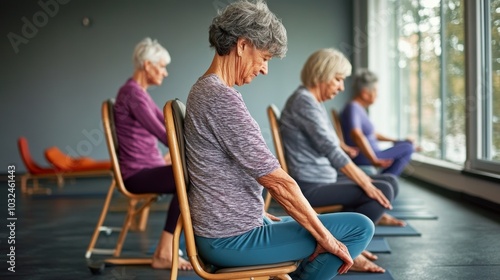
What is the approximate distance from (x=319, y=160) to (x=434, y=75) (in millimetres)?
4292

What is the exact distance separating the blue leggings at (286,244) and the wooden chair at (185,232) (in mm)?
24

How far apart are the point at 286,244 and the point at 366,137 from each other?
3.73m

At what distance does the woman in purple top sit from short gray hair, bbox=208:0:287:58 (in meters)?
3.19

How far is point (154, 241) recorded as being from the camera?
15.0 ft

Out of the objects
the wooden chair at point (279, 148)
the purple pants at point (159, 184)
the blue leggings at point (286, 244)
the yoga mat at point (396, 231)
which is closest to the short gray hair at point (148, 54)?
the purple pants at point (159, 184)

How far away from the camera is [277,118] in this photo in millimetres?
3750

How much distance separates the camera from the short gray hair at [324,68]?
12.3 feet

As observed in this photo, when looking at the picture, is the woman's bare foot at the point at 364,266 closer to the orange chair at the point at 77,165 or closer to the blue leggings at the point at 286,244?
the blue leggings at the point at 286,244

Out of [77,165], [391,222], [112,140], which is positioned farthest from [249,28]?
[77,165]

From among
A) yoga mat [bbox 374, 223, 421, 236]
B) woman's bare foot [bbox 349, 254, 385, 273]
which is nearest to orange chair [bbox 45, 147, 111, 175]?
yoga mat [bbox 374, 223, 421, 236]

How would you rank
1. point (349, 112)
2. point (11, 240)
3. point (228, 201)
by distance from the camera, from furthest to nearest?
point (349, 112), point (11, 240), point (228, 201)

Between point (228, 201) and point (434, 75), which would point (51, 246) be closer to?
point (228, 201)

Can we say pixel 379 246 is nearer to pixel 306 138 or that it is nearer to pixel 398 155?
pixel 306 138

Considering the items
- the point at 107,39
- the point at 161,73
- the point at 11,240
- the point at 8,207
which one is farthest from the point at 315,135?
the point at 107,39
